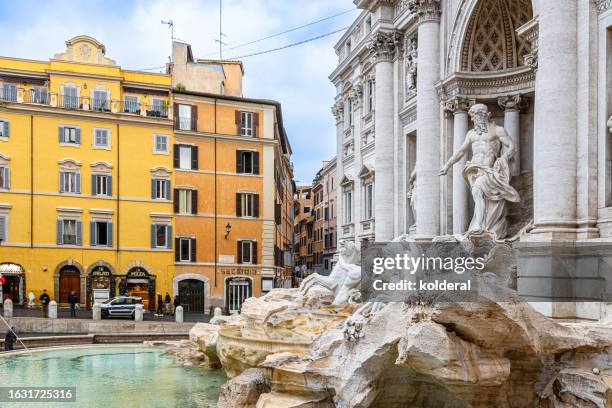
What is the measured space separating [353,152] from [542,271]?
1676 centimetres

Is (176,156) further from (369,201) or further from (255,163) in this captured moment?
(369,201)

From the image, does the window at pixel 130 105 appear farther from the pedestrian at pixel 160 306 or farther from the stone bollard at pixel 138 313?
the stone bollard at pixel 138 313

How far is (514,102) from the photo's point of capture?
1688 cm

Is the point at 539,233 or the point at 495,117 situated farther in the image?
the point at 495,117

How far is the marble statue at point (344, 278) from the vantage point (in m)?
13.3

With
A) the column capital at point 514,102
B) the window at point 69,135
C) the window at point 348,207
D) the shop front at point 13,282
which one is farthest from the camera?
the window at point 69,135

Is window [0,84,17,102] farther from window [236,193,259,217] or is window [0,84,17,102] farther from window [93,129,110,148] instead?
window [236,193,259,217]

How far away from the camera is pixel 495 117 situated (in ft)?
58.5

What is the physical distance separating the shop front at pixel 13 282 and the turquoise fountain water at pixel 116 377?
15453 millimetres

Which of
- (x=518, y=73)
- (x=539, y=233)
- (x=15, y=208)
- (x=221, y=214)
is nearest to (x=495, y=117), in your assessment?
(x=518, y=73)

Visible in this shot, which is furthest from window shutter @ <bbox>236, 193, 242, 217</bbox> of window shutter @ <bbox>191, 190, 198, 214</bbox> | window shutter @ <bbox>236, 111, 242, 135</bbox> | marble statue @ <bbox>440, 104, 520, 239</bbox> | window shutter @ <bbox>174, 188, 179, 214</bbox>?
marble statue @ <bbox>440, 104, 520, 239</bbox>

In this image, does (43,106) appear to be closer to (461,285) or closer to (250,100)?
(250,100)

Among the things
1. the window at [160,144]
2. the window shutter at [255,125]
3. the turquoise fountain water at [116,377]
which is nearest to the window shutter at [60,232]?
the window at [160,144]

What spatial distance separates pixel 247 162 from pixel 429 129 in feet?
64.1
